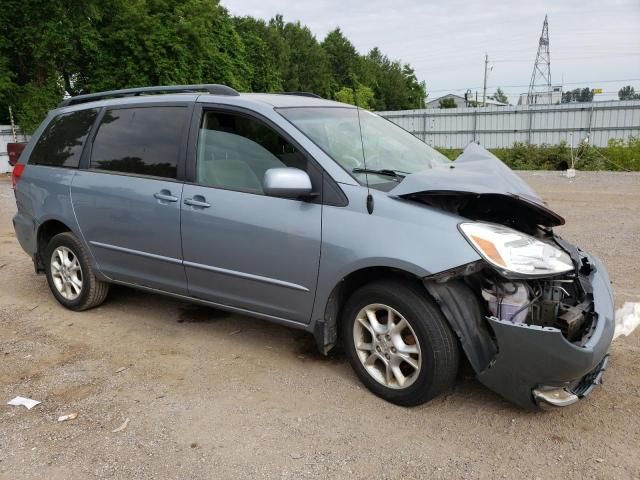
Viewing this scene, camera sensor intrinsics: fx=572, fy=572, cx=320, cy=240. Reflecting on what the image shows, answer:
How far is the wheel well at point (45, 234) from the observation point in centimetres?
513

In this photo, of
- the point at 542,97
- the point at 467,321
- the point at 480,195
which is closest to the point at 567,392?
the point at 467,321

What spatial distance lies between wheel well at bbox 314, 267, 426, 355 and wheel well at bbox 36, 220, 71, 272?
283 centimetres

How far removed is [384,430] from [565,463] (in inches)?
35.5

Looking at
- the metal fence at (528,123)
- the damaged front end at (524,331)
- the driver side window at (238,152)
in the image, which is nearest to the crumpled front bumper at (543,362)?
the damaged front end at (524,331)

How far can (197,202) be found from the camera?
3.96 metres

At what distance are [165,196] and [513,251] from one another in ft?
8.01

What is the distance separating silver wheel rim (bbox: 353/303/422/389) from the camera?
10.6ft

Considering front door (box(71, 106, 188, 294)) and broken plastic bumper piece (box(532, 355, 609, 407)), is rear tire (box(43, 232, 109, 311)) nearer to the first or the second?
front door (box(71, 106, 188, 294))

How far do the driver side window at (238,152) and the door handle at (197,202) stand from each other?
0.11 m

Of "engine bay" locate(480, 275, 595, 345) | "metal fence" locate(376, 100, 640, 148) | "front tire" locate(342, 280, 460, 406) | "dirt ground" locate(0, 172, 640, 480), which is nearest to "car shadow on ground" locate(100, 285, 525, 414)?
"dirt ground" locate(0, 172, 640, 480)

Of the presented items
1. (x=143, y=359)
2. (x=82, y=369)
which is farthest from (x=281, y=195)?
(x=82, y=369)

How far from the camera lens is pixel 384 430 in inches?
122

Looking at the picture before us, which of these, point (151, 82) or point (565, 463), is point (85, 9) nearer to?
point (151, 82)

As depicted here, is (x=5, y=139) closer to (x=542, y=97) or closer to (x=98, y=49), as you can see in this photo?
(x=98, y=49)
